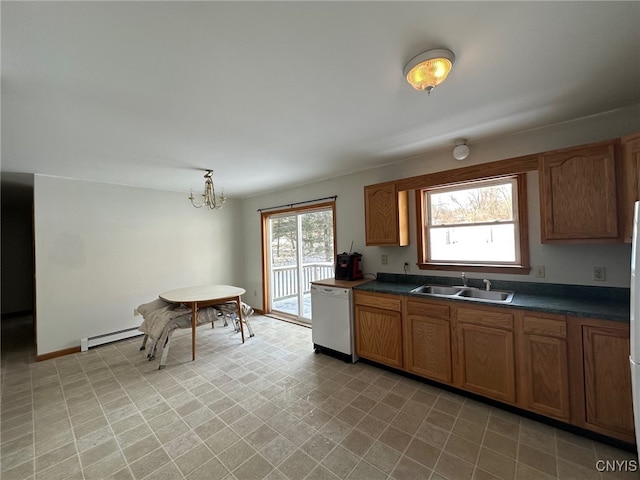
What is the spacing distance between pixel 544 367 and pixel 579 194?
133cm

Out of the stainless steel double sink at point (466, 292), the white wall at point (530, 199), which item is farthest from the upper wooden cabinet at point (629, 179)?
the stainless steel double sink at point (466, 292)

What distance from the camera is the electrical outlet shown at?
2.03m

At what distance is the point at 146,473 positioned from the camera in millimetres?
1584

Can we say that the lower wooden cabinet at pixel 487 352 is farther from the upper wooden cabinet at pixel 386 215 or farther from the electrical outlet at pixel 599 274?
the upper wooden cabinet at pixel 386 215

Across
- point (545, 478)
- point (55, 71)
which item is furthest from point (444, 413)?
point (55, 71)

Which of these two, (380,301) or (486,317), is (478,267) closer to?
(486,317)

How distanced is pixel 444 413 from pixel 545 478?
2.15 feet

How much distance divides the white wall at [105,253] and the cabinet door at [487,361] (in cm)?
438

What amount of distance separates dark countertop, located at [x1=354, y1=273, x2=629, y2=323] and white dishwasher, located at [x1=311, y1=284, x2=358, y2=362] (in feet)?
1.20

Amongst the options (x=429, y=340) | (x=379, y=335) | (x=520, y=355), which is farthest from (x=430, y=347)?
(x=520, y=355)

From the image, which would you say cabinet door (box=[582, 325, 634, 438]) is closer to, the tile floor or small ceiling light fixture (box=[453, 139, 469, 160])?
the tile floor

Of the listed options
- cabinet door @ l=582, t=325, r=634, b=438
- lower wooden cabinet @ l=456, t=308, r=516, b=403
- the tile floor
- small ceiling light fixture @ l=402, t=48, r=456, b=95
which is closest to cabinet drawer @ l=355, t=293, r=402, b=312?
lower wooden cabinet @ l=456, t=308, r=516, b=403

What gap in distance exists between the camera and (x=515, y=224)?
246 cm

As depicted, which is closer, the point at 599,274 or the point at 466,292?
the point at 599,274
